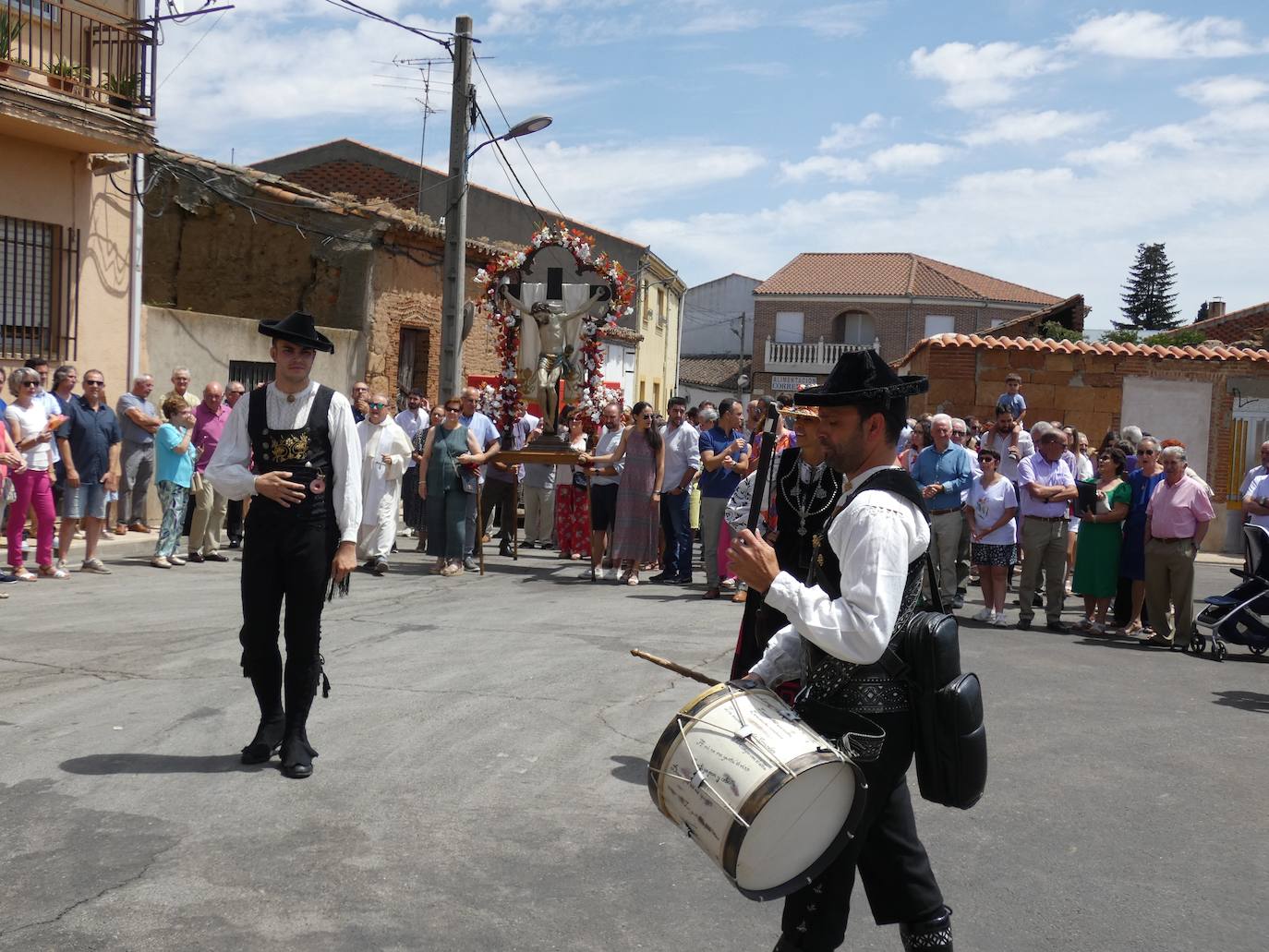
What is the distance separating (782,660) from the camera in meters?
3.51

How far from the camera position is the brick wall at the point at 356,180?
31141mm

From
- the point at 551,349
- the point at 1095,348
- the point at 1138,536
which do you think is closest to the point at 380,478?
the point at 551,349

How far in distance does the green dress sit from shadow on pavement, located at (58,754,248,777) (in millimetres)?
8148

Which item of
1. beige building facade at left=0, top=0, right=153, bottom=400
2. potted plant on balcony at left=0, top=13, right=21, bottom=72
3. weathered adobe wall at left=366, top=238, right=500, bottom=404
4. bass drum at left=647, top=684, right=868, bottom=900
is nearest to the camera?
bass drum at left=647, top=684, right=868, bottom=900

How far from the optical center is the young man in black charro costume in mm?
5680

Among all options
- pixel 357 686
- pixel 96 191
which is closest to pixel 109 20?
pixel 96 191

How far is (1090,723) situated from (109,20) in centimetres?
1471

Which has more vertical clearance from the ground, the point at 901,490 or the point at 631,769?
the point at 901,490

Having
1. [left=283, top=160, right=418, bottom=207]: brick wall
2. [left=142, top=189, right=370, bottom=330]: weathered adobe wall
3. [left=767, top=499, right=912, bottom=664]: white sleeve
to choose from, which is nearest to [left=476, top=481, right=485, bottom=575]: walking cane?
[left=767, top=499, right=912, bottom=664]: white sleeve

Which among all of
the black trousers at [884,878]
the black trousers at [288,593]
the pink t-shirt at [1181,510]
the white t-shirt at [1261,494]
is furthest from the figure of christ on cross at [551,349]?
the black trousers at [884,878]

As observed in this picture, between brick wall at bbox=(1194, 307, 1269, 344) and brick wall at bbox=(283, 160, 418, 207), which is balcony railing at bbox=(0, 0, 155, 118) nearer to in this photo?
brick wall at bbox=(283, 160, 418, 207)

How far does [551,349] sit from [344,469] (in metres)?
9.20

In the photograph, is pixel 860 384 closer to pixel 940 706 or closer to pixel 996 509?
pixel 940 706

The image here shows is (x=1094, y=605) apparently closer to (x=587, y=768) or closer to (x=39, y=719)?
(x=587, y=768)
